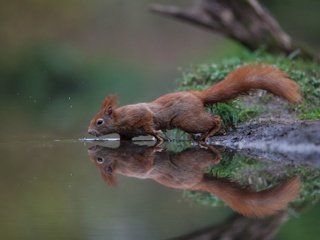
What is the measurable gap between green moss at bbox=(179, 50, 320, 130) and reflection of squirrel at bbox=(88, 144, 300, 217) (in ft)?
2.76

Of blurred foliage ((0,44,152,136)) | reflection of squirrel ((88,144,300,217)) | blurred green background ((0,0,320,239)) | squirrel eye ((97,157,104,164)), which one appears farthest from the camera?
blurred foliage ((0,44,152,136))

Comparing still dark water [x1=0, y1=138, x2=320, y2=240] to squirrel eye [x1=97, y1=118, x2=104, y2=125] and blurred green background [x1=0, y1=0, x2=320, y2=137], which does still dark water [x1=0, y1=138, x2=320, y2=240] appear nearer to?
squirrel eye [x1=97, y1=118, x2=104, y2=125]

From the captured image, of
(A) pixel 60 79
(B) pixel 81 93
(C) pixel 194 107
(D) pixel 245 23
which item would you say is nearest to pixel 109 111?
(C) pixel 194 107

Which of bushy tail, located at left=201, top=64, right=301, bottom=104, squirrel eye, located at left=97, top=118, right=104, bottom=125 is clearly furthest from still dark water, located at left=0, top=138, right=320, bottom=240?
bushy tail, located at left=201, top=64, right=301, bottom=104

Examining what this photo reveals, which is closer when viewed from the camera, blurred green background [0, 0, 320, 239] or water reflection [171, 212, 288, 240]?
water reflection [171, 212, 288, 240]

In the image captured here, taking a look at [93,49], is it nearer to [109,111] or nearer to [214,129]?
[109,111]

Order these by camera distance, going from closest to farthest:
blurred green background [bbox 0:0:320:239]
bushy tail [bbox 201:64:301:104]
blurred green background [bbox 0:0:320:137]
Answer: blurred green background [bbox 0:0:320:239] < bushy tail [bbox 201:64:301:104] < blurred green background [bbox 0:0:320:137]

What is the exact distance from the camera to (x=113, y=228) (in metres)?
5.31

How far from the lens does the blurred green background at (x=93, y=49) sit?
750 inches

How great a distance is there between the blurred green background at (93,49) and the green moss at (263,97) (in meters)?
2.71

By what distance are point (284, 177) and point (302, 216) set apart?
4.89 ft

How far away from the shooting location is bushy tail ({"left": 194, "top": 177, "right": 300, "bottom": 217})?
5.60 meters

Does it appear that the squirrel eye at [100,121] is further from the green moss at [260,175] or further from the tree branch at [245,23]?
the tree branch at [245,23]

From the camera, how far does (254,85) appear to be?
29.7ft
